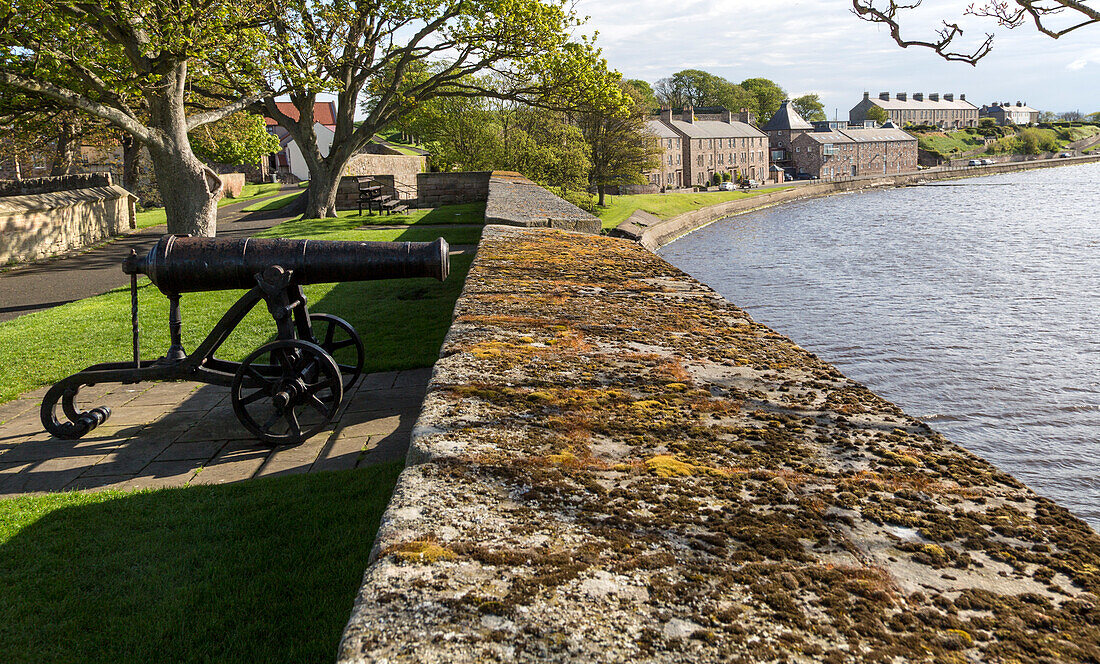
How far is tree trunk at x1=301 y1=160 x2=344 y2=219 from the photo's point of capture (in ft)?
87.4

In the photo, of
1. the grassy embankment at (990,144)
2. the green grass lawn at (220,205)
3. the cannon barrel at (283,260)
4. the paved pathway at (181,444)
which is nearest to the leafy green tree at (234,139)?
the green grass lawn at (220,205)

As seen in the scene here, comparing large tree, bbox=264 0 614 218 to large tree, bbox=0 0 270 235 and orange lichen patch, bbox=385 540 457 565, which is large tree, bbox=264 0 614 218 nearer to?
large tree, bbox=0 0 270 235

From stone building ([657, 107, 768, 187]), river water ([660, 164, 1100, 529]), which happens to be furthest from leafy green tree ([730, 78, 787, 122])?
river water ([660, 164, 1100, 529])

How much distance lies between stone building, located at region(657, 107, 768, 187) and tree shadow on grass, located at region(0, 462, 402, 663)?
87957mm

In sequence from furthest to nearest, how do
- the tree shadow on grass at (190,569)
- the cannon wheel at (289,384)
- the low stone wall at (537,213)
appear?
the low stone wall at (537,213) → the cannon wheel at (289,384) → the tree shadow on grass at (190,569)

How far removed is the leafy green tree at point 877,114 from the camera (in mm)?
147000

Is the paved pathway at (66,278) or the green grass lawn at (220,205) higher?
the green grass lawn at (220,205)

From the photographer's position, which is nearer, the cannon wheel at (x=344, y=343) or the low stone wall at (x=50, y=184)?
the cannon wheel at (x=344, y=343)

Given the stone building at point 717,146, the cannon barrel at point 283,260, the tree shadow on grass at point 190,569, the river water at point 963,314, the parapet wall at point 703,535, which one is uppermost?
the stone building at point 717,146

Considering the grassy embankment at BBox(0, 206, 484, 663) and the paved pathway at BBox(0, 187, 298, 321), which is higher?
the paved pathway at BBox(0, 187, 298, 321)

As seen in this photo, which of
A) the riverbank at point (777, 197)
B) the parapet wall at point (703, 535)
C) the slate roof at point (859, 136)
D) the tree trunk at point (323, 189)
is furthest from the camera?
the slate roof at point (859, 136)

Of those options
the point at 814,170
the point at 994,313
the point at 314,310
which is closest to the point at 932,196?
the point at 814,170

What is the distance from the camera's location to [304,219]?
85.6 ft

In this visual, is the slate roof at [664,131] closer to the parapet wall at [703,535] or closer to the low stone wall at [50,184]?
the low stone wall at [50,184]
